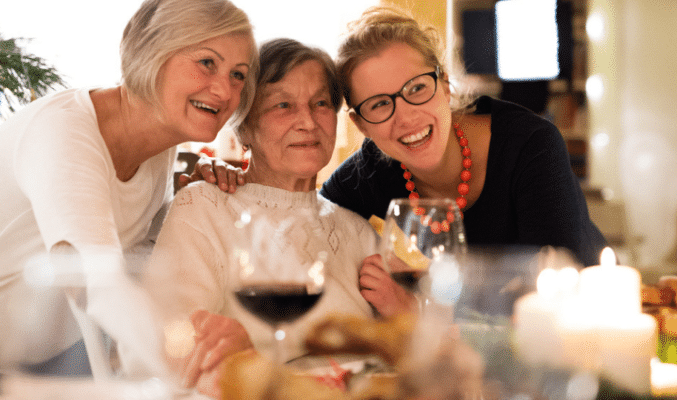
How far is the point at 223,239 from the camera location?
1210 mm

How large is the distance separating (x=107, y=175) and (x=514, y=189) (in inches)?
41.4

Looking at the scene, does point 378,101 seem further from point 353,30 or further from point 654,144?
point 654,144

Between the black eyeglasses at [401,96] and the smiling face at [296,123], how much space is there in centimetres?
9

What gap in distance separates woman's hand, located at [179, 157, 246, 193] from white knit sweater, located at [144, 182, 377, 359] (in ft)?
0.06

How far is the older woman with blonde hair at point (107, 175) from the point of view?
2.39 feet

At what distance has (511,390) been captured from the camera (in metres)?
0.53

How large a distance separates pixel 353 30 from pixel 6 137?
0.87 m

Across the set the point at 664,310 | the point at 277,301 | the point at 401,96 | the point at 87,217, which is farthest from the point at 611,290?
the point at 401,96

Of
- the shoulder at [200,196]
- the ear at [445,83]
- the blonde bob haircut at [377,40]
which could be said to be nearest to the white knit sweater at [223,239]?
the shoulder at [200,196]

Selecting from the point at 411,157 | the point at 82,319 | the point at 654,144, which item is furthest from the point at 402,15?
the point at 654,144

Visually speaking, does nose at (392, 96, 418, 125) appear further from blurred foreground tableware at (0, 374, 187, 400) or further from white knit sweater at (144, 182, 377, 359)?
blurred foreground tableware at (0, 374, 187, 400)

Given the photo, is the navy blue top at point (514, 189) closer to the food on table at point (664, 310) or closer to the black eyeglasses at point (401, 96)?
the black eyeglasses at point (401, 96)

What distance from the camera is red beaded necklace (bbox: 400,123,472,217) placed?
1.55 m

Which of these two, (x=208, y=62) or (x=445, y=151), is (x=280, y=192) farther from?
(x=445, y=151)
